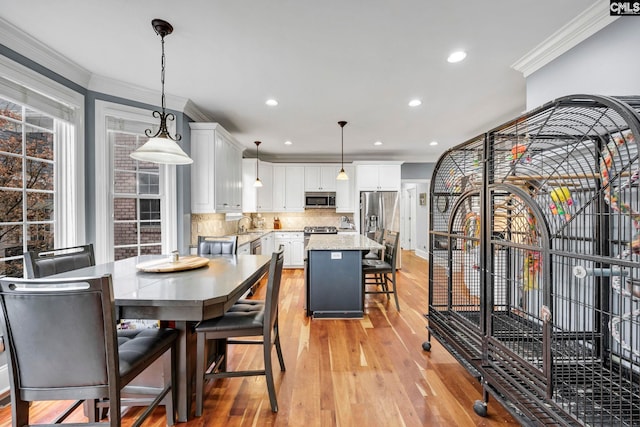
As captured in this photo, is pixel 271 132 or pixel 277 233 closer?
pixel 271 132

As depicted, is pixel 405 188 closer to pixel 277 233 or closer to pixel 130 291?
pixel 277 233

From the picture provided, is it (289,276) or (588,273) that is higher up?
(588,273)

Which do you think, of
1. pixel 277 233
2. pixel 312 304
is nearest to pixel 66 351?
pixel 312 304

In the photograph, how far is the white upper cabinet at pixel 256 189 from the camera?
632cm

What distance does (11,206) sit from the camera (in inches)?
92.7

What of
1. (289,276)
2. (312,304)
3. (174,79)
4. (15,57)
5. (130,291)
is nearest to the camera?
(130,291)

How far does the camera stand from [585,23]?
6.78 feet

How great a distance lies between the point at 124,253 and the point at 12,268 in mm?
1037

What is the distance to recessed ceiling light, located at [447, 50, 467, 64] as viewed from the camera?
2.52 m

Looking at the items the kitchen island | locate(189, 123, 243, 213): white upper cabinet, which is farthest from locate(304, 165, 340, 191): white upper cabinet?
the kitchen island

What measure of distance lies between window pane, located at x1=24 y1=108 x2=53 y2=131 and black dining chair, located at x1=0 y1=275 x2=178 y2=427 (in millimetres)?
1984

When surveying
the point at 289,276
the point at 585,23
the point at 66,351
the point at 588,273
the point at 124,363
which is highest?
the point at 585,23

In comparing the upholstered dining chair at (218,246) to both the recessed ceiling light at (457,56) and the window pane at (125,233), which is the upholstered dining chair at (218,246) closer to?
the window pane at (125,233)

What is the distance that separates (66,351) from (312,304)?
8.46 ft
